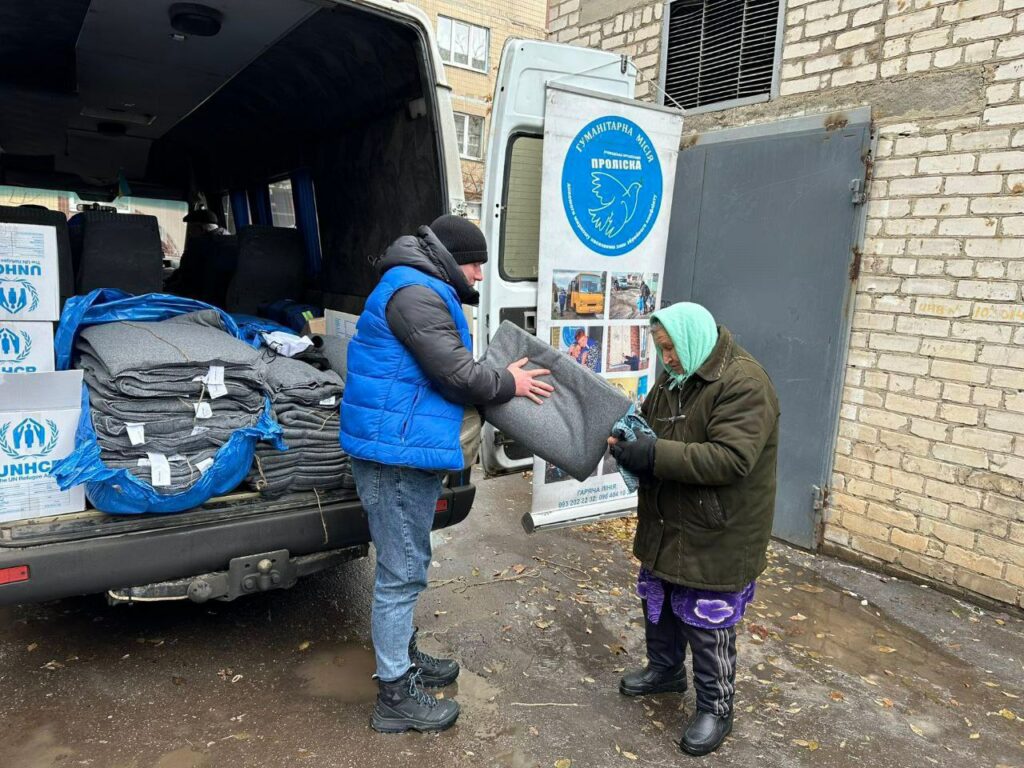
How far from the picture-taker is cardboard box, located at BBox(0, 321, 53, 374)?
2729 mm

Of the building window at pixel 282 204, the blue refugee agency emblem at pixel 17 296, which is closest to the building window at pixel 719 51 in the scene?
the building window at pixel 282 204

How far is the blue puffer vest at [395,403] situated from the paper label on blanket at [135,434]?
31.8 inches

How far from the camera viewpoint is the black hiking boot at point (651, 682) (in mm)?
3049

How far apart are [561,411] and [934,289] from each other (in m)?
2.74

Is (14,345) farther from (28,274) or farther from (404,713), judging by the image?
(404,713)

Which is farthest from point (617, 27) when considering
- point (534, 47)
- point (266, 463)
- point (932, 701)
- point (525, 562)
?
point (932, 701)

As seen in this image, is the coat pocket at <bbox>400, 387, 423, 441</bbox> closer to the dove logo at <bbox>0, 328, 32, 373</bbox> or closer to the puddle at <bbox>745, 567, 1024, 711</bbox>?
the dove logo at <bbox>0, 328, 32, 373</bbox>

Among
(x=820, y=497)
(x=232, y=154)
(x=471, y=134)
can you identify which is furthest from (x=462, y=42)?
(x=820, y=497)

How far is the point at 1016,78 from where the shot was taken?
3.82m

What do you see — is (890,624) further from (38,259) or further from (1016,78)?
(38,259)

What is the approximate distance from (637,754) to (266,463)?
185 cm

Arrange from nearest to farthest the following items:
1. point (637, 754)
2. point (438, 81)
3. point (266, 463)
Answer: point (637, 754) < point (266, 463) < point (438, 81)

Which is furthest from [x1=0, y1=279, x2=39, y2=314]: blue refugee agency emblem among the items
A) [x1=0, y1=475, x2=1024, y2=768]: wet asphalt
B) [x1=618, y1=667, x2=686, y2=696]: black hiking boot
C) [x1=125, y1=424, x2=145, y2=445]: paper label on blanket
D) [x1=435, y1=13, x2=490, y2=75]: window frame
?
[x1=435, y1=13, x2=490, y2=75]: window frame

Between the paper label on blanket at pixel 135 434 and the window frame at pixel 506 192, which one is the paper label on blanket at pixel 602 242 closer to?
the window frame at pixel 506 192
